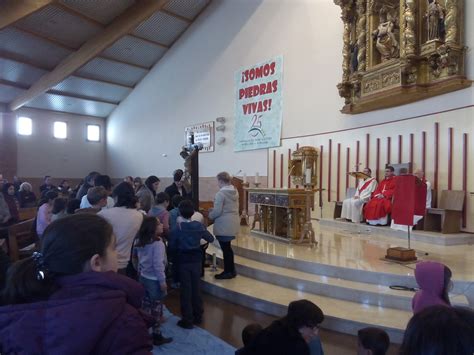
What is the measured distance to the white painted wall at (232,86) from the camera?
880 centimetres

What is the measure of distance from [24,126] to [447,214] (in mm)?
15298

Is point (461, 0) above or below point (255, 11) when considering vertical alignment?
below

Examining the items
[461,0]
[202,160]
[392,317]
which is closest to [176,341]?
[392,317]

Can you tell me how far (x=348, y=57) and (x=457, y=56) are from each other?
2292 millimetres

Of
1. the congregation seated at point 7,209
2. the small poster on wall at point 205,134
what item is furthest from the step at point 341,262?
the small poster on wall at point 205,134

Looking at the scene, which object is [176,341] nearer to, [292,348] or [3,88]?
[292,348]

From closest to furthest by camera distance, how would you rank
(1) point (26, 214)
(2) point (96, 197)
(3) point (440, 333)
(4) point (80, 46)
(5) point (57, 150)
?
(3) point (440, 333) → (2) point (96, 197) → (1) point (26, 214) → (4) point (80, 46) → (5) point (57, 150)

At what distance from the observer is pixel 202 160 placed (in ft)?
42.3

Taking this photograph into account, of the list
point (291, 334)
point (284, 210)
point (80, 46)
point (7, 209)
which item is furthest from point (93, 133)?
point (291, 334)

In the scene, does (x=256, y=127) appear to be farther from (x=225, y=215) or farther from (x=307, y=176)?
(x=225, y=215)

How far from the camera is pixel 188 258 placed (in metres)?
3.76

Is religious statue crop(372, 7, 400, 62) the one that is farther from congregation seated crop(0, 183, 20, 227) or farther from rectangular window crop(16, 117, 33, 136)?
rectangular window crop(16, 117, 33, 136)

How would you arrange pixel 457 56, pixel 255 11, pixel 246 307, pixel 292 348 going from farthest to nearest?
1. pixel 255 11
2. pixel 457 56
3. pixel 246 307
4. pixel 292 348

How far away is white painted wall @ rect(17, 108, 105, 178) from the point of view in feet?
50.3
